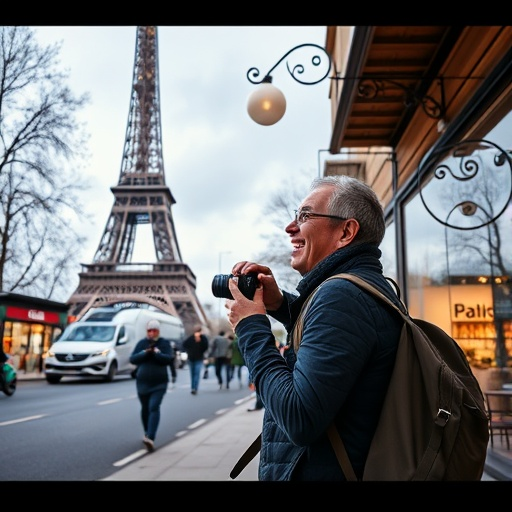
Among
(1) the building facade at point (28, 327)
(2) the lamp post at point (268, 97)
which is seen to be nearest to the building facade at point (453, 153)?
(2) the lamp post at point (268, 97)

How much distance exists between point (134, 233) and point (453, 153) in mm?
44360

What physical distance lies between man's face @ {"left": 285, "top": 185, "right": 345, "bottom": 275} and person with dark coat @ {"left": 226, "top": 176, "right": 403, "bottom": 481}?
0.04m

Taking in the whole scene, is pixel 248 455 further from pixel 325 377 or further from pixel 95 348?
pixel 95 348

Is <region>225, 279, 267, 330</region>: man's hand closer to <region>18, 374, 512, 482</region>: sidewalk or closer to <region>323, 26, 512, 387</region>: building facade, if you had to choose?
<region>18, 374, 512, 482</region>: sidewalk

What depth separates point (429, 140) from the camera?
7211 mm

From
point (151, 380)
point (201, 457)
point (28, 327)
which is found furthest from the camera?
point (28, 327)

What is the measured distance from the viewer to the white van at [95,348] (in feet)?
51.5

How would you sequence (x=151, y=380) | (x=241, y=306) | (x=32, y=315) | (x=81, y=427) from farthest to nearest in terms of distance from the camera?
(x=32, y=315) → (x=81, y=427) → (x=151, y=380) → (x=241, y=306)

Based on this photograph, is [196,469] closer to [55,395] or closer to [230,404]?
[230,404]

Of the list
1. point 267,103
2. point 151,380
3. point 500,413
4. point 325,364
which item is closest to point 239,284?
point 325,364

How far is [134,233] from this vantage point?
159 feet

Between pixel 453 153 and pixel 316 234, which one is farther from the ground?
pixel 453 153

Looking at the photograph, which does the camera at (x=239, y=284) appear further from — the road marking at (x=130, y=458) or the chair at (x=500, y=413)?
the road marking at (x=130, y=458)

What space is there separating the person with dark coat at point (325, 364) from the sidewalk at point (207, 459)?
309 centimetres
